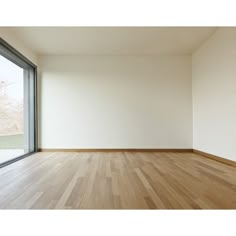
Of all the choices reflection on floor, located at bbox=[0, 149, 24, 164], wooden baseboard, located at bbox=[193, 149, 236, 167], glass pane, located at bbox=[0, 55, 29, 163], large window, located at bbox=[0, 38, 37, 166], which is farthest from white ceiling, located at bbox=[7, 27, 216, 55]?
wooden baseboard, located at bbox=[193, 149, 236, 167]

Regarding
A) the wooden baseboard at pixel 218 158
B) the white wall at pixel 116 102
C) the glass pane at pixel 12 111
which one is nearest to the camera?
the wooden baseboard at pixel 218 158

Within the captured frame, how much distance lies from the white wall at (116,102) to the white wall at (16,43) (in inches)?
16.7

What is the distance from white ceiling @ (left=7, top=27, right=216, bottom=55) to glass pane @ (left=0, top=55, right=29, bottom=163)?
2.42 feet

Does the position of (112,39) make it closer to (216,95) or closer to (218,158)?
(216,95)

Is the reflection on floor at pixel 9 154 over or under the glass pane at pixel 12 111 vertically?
under

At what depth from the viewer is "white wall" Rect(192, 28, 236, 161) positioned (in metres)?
4.14

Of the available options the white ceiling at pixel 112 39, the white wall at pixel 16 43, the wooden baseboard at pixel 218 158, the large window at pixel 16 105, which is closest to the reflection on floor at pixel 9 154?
the large window at pixel 16 105

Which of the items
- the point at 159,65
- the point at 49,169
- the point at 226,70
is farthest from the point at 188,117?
the point at 49,169

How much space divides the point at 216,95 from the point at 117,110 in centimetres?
245

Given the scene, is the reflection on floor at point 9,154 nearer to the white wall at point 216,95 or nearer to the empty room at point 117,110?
the empty room at point 117,110

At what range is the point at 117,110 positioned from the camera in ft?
20.1

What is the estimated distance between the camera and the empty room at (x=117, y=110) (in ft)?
10.4
